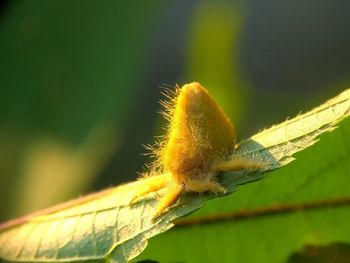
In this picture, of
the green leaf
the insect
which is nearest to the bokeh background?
the green leaf

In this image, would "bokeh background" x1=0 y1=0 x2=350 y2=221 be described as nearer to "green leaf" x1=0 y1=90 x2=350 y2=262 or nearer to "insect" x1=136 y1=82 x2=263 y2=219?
"green leaf" x1=0 y1=90 x2=350 y2=262

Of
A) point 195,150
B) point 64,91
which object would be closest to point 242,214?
point 195,150

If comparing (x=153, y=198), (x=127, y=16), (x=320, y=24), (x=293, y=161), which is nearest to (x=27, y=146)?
(x=127, y=16)

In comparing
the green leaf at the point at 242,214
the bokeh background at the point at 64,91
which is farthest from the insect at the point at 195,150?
the bokeh background at the point at 64,91

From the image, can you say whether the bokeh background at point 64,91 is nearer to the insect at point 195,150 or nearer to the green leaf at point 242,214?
the green leaf at point 242,214

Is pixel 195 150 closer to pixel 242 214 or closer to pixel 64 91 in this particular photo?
pixel 242 214

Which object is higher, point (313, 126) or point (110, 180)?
point (110, 180)

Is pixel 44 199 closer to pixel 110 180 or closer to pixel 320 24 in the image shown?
pixel 110 180
